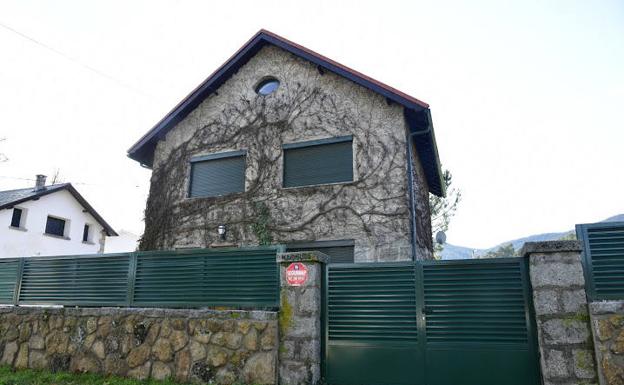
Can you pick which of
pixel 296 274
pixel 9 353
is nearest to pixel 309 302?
pixel 296 274

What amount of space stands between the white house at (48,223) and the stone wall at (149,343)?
17.1 meters

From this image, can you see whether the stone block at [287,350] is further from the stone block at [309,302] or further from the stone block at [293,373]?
the stone block at [309,302]

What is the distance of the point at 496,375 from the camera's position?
4844 millimetres

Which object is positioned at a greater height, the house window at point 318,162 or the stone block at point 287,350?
the house window at point 318,162

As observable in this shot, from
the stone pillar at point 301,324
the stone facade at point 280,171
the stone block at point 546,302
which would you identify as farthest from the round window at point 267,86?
the stone block at point 546,302

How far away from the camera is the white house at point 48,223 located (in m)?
21.1

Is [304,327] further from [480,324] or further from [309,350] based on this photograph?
[480,324]

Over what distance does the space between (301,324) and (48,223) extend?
937 inches

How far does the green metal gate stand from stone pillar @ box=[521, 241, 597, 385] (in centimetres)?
19

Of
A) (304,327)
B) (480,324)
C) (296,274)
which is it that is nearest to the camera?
(480,324)

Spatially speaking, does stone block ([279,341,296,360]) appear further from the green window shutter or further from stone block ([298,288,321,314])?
the green window shutter

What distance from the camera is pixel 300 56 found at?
36.4ft

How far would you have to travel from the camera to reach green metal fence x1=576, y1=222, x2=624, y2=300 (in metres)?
4.68

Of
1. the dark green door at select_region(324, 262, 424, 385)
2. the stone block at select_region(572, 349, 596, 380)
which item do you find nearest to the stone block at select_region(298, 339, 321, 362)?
the dark green door at select_region(324, 262, 424, 385)
